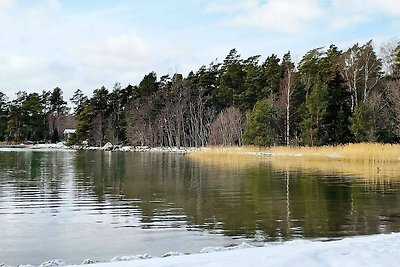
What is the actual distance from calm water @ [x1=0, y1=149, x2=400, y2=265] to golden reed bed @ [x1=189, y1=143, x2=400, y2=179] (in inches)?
217

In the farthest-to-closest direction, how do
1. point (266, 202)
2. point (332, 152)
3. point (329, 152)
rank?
point (329, 152) < point (332, 152) < point (266, 202)

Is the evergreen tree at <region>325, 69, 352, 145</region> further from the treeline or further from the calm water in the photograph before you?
the treeline

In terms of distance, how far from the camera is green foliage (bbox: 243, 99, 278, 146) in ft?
170

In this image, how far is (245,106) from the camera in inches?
2675

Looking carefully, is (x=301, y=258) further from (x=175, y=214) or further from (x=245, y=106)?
(x=245, y=106)

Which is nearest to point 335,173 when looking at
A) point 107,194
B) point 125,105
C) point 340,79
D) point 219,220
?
point 107,194

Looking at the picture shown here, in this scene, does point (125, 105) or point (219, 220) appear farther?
point (125, 105)

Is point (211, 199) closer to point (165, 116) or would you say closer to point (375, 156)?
point (375, 156)

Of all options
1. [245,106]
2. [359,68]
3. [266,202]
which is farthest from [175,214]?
[245,106]

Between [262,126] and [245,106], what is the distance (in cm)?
1646

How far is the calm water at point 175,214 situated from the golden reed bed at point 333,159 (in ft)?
18.1

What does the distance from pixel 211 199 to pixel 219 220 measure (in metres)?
4.10

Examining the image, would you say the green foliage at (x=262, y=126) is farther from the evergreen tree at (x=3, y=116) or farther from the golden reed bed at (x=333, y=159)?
the evergreen tree at (x=3, y=116)

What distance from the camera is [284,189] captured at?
64.5 ft
